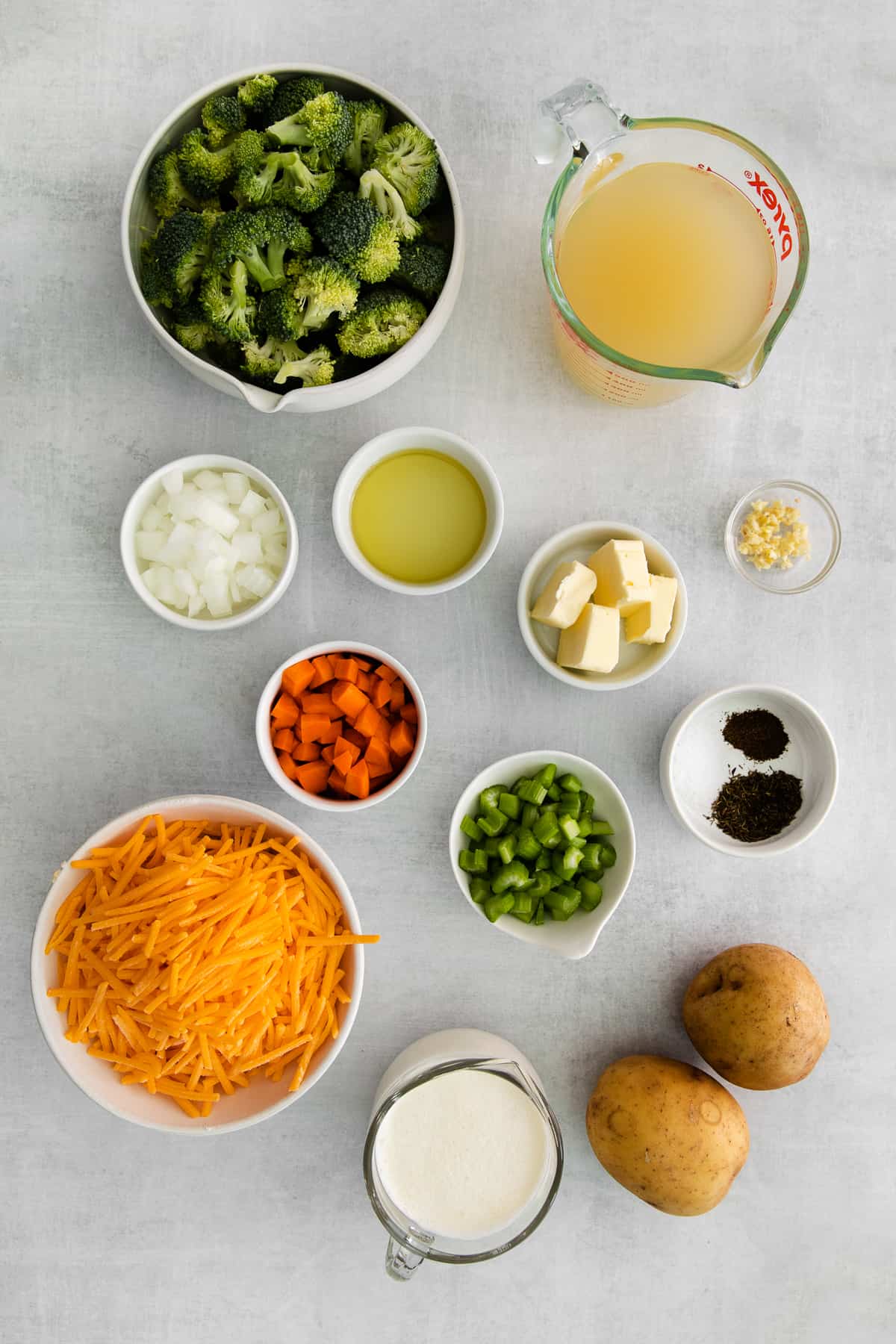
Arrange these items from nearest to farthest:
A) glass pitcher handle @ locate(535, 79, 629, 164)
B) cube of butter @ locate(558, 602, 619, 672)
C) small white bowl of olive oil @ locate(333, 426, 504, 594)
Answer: glass pitcher handle @ locate(535, 79, 629, 164) → cube of butter @ locate(558, 602, 619, 672) → small white bowl of olive oil @ locate(333, 426, 504, 594)

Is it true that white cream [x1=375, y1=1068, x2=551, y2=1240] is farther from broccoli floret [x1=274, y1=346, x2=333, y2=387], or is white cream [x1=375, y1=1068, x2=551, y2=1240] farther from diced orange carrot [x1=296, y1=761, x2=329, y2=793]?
A: broccoli floret [x1=274, y1=346, x2=333, y2=387]

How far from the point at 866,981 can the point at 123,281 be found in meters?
2.16

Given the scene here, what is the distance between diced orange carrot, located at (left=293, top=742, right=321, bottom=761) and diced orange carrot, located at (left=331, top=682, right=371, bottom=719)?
0.29 feet

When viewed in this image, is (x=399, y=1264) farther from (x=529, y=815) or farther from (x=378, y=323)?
(x=378, y=323)

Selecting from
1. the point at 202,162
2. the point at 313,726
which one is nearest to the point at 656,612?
the point at 313,726

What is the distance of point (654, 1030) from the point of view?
1873mm

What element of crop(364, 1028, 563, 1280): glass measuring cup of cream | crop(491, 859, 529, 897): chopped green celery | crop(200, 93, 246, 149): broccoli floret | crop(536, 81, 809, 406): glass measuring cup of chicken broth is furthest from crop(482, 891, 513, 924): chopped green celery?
crop(200, 93, 246, 149): broccoli floret

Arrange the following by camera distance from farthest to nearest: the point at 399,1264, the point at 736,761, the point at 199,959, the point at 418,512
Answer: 1. the point at 736,761
2. the point at 418,512
3. the point at 399,1264
4. the point at 199,959

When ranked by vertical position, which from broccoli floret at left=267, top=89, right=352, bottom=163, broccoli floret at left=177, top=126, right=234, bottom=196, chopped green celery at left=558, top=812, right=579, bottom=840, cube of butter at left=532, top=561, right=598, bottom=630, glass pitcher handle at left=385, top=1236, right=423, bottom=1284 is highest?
broccoli floret at left=267, top=89, right=352, bottom=163

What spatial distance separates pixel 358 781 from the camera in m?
1.64

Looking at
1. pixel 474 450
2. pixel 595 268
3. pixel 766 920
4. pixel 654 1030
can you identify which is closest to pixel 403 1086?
pixel 654 1030

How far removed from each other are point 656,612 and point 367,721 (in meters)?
0.58

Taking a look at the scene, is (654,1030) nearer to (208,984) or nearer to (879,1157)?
(879,1157)

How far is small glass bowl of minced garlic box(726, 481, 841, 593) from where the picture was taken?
183 cm
